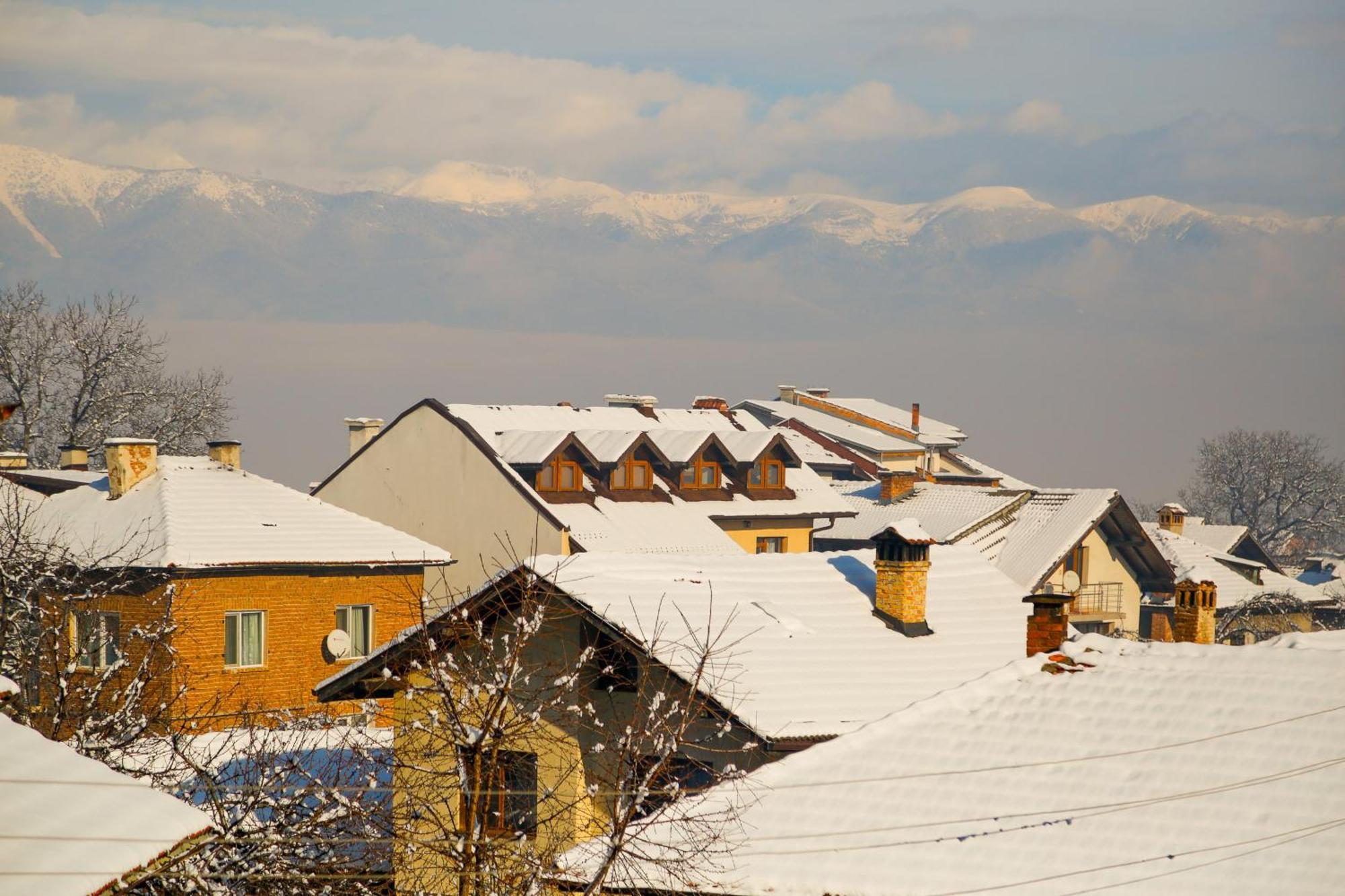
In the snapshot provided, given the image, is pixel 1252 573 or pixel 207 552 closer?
pixel 207 552

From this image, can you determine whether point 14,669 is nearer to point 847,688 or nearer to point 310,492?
point 847,688

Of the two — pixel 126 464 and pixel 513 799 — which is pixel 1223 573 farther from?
pixel 513 799

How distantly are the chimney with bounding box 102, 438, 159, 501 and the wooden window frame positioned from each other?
16.1 metres

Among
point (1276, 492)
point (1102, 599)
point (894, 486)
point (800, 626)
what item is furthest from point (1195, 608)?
point (1276, 492)

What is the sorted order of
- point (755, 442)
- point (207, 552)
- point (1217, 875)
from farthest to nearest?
point (755, 442) < point (207, 552) < point (1217, 875)

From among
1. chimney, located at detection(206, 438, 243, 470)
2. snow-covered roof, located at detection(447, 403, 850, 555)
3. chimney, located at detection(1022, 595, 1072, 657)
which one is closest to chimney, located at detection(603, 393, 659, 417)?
snow-covered roof, located at detection(447, 403, 850, 555)

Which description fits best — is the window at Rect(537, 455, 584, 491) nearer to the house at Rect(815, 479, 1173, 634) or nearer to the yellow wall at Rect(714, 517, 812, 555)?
the yellow wall at Rect(714, 517, 812, 555)

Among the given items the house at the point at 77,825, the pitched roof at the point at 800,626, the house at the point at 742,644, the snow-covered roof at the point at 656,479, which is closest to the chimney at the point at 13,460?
the snow-covered roof at the point at 656,479

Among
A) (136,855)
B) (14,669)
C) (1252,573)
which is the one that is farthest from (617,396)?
(136,855)

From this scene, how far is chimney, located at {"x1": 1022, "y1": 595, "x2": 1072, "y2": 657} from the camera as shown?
53.3 feet

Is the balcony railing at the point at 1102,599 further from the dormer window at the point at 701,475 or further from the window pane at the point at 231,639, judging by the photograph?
the window pane at the point at 231,639

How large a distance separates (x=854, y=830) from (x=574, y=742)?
15.0 feet

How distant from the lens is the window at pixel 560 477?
135 feet

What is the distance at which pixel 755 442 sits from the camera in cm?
→ 4666
